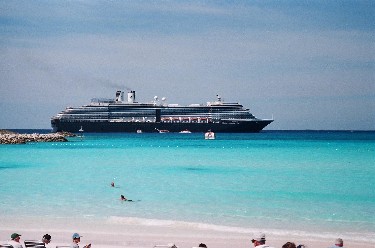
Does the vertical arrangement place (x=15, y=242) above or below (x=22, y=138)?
below

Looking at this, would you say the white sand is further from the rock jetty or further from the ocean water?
the rock jetty

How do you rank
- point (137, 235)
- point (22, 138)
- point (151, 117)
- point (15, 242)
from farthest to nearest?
point (151, 117), point (22, 138), point (137, 235), point (15, 242)

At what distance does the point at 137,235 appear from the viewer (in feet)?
36.8

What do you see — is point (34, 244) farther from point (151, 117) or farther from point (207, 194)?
point (151, 117)

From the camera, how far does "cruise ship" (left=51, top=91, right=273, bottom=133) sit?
284ft

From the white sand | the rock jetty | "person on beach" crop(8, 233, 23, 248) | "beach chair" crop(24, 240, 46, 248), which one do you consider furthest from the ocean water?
the rock jetty

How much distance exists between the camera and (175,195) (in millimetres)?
17328

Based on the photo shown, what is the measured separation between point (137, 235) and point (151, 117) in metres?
76.3

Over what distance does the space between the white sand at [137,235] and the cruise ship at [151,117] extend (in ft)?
243

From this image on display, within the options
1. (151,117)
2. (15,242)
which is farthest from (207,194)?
(151,117)

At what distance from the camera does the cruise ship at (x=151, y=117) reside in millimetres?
86688

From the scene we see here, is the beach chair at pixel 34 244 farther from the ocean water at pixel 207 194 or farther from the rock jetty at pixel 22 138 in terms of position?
the rock jetty at pixel 22 138

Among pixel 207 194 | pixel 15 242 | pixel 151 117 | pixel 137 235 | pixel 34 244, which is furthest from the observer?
pixel 151 117

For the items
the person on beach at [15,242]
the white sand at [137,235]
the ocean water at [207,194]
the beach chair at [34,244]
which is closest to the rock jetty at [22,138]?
the ocean water at [207,194]
